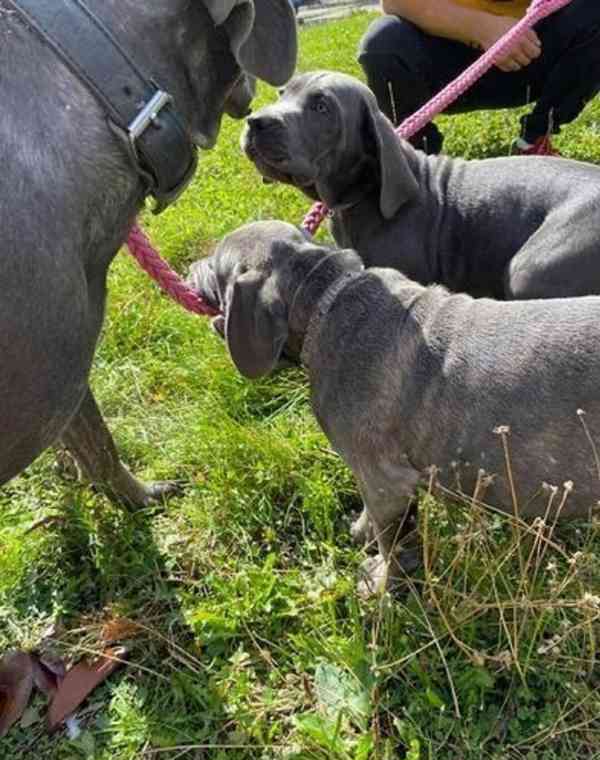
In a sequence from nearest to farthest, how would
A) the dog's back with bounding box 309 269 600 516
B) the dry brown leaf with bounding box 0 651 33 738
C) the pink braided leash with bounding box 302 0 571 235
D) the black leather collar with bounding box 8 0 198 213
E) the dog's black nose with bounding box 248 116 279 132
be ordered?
1. the black leather collar with bounding box 8 0 198 213
2. the dog's back with bounding box 309 269 600 516
3. the dry brown leaf with bounding box 0 651 33 738
4. the dog's black nose with bounding box 248 116 279 132
5. the pink braided leash with bounding box 302 0 571 235

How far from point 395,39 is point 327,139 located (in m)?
1.66

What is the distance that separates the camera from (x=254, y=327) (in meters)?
3.10

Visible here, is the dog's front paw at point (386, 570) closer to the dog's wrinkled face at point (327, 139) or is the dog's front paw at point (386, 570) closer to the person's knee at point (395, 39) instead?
the dog's wrinkled face at point (327, 139)

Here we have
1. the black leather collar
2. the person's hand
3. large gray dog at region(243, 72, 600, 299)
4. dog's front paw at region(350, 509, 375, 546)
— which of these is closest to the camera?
the black leather collar

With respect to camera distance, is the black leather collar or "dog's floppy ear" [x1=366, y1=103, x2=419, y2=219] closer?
the black leather collar

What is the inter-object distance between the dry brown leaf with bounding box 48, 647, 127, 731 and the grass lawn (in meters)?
0.05

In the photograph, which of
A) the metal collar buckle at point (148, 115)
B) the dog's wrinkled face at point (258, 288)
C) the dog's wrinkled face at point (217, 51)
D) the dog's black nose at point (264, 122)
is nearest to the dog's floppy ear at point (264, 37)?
the dog's wrinkled face at point (217, 51)

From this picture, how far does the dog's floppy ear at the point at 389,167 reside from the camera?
433cm

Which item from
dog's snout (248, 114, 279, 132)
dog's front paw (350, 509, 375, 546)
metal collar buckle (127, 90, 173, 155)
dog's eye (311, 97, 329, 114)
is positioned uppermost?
metal collar buckle (127, 90, 173, 155)

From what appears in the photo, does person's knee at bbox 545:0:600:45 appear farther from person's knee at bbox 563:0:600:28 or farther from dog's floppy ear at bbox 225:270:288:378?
dog's floppy ear at bbox 225:270:288:378

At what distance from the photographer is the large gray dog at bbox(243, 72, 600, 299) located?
4.10 metres

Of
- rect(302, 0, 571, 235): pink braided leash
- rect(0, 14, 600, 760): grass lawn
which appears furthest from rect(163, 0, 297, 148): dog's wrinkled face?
rect(302, 0, 571, 235): pink braided leash

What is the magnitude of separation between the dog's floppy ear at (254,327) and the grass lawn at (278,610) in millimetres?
753

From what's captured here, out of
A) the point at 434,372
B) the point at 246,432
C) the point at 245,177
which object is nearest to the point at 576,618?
the point at 434,372
